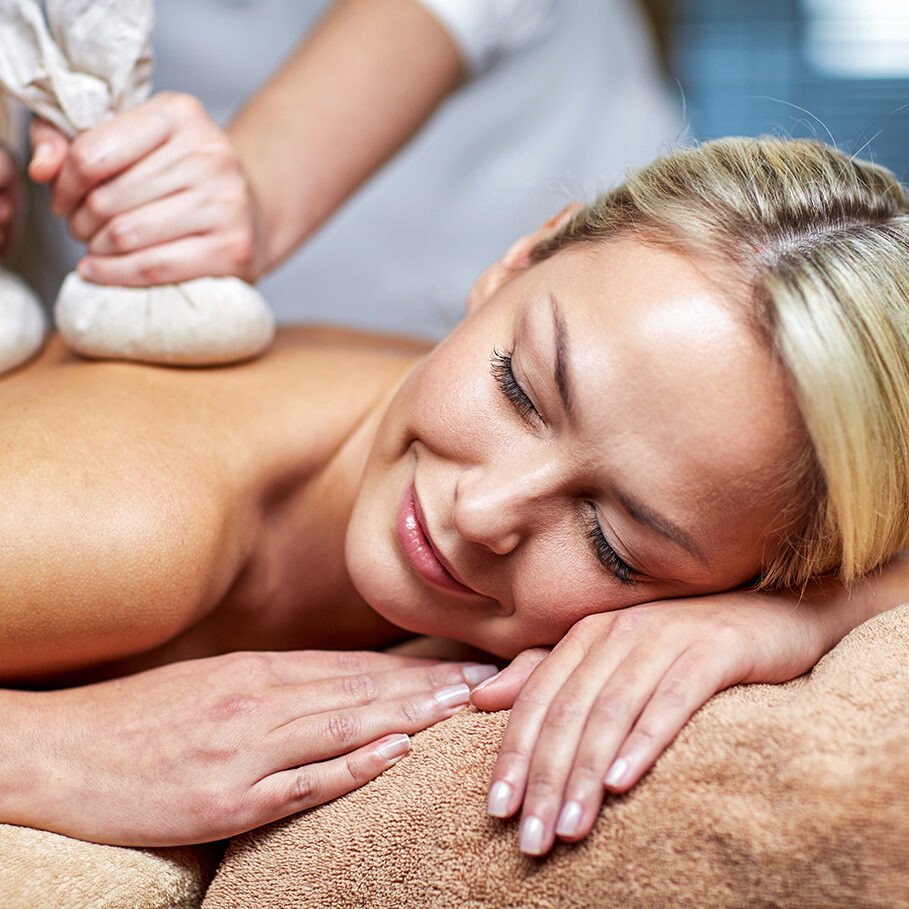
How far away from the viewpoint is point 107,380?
1053 mm

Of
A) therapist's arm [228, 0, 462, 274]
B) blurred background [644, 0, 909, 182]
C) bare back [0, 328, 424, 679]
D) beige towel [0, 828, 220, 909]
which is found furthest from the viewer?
blurred background [644, 0, 909, 182]

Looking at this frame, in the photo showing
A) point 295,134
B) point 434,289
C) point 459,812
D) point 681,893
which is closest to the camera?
point 681,893

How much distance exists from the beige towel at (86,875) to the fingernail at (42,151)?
0.69 metres

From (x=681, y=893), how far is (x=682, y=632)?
21 centimetres

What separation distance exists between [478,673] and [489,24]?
1.07 meters

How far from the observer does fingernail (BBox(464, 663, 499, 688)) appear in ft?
3.10

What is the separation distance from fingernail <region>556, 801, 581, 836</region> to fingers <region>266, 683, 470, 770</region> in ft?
0.67

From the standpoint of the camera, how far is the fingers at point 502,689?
857mm

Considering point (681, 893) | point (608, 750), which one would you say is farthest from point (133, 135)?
point (681, 893)

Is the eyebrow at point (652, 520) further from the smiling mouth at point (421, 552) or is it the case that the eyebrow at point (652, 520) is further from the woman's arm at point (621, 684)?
the smiling mouth at point (421, 552)

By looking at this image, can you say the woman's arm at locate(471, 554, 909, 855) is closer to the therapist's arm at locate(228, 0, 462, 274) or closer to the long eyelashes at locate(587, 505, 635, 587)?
the long eyelashes at locate(587, 505, 635, 587)

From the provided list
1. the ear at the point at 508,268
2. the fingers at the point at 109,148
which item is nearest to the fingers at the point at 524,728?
the ear at the point at 508,268

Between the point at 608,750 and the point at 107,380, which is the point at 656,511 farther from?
the point at 107,380

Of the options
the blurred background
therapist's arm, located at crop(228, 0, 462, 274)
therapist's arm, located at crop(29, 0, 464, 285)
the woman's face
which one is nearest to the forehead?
the woman's face
